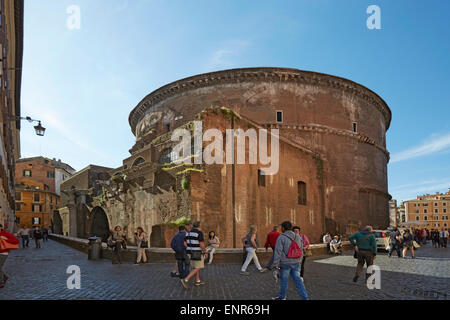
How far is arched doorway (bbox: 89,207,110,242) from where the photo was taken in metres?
25.1

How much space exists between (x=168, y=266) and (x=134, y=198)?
8.33 meters

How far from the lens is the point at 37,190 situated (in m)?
51.9

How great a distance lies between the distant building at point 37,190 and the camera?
5078 cm

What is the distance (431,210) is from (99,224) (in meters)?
89.1

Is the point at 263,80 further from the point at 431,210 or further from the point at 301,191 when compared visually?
the point at 431,210

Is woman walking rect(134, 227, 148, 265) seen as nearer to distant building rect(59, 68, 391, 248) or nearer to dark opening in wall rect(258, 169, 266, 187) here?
distant building rect(59, 68, 391, 248)

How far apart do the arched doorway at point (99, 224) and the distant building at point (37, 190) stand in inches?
990

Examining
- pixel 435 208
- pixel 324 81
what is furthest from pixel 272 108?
pixel 435 208

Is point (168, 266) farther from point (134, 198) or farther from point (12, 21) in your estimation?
point (12, 21)

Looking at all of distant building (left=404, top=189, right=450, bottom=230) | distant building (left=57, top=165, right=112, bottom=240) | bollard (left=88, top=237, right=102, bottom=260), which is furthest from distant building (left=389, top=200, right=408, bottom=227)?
bollard (left=88, top=237, right=102, bottom=260)

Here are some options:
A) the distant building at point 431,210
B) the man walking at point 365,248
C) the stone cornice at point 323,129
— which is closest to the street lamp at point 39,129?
the man walking at point 365,248

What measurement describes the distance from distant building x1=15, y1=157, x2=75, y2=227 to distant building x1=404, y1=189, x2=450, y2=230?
8188 centimetres

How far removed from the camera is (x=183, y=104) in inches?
1079

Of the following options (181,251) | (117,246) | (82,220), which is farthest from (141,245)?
(82,220)
